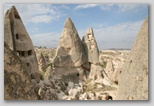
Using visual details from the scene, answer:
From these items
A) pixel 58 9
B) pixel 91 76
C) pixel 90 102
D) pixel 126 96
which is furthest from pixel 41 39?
pixel 91 76

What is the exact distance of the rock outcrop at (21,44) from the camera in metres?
5.97

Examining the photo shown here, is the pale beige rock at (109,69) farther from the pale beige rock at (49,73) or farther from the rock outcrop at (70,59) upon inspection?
the pale beige rock at (49,73)

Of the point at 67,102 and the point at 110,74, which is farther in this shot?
the point at 110,74

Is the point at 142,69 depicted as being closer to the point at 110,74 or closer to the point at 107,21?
the point at 107,21

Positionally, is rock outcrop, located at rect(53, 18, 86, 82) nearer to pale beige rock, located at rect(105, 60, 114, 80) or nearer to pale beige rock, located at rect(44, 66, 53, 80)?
pale beige rock, located at rect(44, 66, 53, 80)

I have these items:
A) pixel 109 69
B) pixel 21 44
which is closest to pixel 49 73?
pixel 21 44

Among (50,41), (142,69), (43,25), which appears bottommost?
(142,69)

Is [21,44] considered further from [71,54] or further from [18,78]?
[18,78]

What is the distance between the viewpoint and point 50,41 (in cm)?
514

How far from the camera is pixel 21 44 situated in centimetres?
684

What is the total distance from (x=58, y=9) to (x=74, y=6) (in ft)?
1.13

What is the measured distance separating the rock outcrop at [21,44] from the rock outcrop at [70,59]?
0.84 m

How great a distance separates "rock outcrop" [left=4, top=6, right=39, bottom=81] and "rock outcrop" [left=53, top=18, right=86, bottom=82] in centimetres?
84

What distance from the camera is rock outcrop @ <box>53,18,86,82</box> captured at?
25.4 ft
